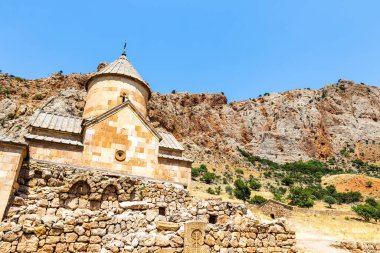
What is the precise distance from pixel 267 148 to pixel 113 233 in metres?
67.1

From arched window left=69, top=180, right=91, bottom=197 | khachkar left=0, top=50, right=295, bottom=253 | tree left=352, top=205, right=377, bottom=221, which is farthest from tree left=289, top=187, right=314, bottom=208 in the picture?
arched window left=69, top=180, right=91, bottom=197

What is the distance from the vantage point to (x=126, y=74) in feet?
39.1

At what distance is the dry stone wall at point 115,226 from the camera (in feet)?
14.8

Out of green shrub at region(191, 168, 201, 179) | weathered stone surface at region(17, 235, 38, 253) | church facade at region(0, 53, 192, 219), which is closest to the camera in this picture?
weathered stone surface at region(17, 235, 38, 253)

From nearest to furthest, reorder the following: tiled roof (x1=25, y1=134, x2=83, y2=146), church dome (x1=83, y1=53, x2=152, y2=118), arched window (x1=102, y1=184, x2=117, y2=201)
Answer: arched window (x1=102, y1=184, x2=117, y2=201), tiled roof (x1=25, y1=134, x2=83, y2=146), church dome (x1=83, y1=53, x2=152, y2=118)

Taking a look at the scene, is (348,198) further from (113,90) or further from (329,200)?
(113,90)

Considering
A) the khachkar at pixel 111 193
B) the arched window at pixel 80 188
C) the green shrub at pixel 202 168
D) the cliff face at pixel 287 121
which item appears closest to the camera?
the khachkar at pixel 111 193

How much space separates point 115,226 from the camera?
4.96 metres

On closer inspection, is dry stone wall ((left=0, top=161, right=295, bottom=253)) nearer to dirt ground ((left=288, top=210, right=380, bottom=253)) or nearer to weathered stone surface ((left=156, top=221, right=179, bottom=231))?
weathered stone surface ((left=156, top=221, right=179, bottom=231))

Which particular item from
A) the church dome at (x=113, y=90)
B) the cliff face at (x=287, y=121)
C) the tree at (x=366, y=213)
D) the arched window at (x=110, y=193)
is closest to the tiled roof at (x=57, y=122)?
the church dome at (x=113, y=90)

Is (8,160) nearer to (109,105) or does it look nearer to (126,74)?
(109,105)

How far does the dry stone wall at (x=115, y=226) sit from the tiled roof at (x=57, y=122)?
2.79 metres

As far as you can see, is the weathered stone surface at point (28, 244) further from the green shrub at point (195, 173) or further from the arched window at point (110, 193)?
the green shrub at point (195, 173)

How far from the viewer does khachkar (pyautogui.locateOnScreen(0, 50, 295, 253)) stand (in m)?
4.63
